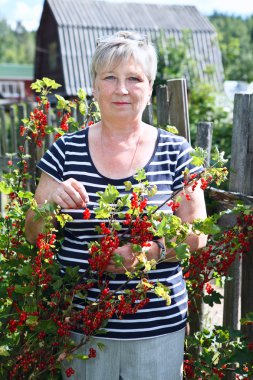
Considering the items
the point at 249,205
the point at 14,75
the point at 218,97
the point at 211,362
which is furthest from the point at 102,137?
the point at 14,75

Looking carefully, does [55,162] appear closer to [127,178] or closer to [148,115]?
[127,178]

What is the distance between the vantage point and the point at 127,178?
7.01 feet

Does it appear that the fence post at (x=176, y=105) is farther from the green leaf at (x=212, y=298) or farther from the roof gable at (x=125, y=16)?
the roof gable at (x=125, y=16)

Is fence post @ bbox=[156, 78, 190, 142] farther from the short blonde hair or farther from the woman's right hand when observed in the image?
the woman's right hand

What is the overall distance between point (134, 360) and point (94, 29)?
23.0 metres

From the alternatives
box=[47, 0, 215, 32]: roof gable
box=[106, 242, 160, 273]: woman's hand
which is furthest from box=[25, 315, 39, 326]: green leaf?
box=[47, 0, 215, 32]: roof gable

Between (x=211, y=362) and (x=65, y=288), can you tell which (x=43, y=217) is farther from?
(x=211, y=362)

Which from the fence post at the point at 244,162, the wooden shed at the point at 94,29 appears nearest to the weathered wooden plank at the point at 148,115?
the fence post at the point at 244,162

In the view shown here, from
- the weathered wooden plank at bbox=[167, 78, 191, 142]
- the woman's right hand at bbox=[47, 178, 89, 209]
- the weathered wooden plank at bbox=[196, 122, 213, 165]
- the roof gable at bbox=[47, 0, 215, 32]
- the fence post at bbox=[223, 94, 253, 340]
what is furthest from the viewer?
the roof gable at bbox=[47, 0, 215, 32]

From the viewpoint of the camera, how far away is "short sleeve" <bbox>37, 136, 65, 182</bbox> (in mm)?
2219

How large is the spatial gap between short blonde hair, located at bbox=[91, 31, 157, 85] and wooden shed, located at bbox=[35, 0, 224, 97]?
2067 centimetres

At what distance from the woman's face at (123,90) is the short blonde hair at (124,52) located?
0.06 feet

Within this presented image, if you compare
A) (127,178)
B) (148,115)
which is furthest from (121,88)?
(148,115)

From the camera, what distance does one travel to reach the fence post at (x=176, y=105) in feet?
9.93
